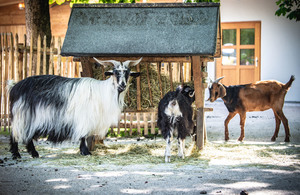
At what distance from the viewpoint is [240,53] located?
16.5 meters

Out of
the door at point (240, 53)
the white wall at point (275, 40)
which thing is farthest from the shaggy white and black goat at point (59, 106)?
the white wall at point (275, 40)

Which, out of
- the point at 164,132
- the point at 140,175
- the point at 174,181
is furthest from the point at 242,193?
the point at 164,132

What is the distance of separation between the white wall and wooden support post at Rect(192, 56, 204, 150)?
28.0 feet

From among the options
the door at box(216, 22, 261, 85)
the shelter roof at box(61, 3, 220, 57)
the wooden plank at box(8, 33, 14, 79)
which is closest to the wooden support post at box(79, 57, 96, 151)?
the shelter roof at box(61, 3, 220, 57)

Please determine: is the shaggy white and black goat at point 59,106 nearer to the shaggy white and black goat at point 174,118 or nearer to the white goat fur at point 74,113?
the white goat fur at point 74,113

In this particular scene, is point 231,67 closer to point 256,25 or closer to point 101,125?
point 256,25

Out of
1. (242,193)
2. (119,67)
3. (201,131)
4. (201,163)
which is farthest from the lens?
(201,131)

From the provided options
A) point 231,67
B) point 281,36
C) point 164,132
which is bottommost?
point 164,132

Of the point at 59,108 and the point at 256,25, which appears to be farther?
the point at 256,25

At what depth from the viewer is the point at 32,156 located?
7992 mm

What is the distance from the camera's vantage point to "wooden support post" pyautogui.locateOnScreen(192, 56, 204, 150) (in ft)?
26.5

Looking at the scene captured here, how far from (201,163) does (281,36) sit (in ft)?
34.4

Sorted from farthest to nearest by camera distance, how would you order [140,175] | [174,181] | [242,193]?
[140,175], [174,181], [242,193]

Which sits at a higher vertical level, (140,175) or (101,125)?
(101,125)
